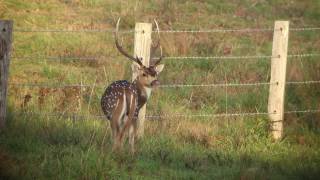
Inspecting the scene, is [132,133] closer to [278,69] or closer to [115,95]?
[115,95]

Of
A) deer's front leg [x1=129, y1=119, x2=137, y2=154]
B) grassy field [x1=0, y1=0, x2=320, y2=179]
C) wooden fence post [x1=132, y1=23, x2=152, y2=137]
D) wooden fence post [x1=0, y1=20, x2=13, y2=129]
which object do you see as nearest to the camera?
grassy field [x1=0, y1=0, x2=320, y2=179]

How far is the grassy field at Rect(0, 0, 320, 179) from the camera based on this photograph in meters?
10.2

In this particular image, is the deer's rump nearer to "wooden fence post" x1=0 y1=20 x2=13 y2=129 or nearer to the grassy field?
the grassy field

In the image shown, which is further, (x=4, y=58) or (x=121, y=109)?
(x=121, y=109)

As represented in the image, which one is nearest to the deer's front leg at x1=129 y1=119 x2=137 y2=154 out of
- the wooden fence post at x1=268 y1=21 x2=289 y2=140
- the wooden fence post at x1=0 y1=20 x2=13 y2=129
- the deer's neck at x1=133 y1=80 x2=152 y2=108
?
the deer's neck at x1=133 y1=80 x2=152 y2=108

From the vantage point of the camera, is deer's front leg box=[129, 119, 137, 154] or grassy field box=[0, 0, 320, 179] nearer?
grassy field box=[0, 0, 320, 179]

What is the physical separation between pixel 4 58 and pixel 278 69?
4635 mm

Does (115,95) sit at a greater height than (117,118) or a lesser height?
greater

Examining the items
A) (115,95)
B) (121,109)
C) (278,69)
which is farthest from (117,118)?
(278,69)

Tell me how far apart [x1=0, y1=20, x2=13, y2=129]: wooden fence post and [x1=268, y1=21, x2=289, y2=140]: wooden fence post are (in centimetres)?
451

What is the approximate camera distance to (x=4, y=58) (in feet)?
35.1

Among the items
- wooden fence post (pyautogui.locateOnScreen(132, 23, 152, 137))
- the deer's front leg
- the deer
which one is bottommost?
the deer's front leg

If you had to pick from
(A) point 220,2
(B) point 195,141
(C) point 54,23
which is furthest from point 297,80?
(A) point 220,2

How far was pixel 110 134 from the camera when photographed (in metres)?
11.2
